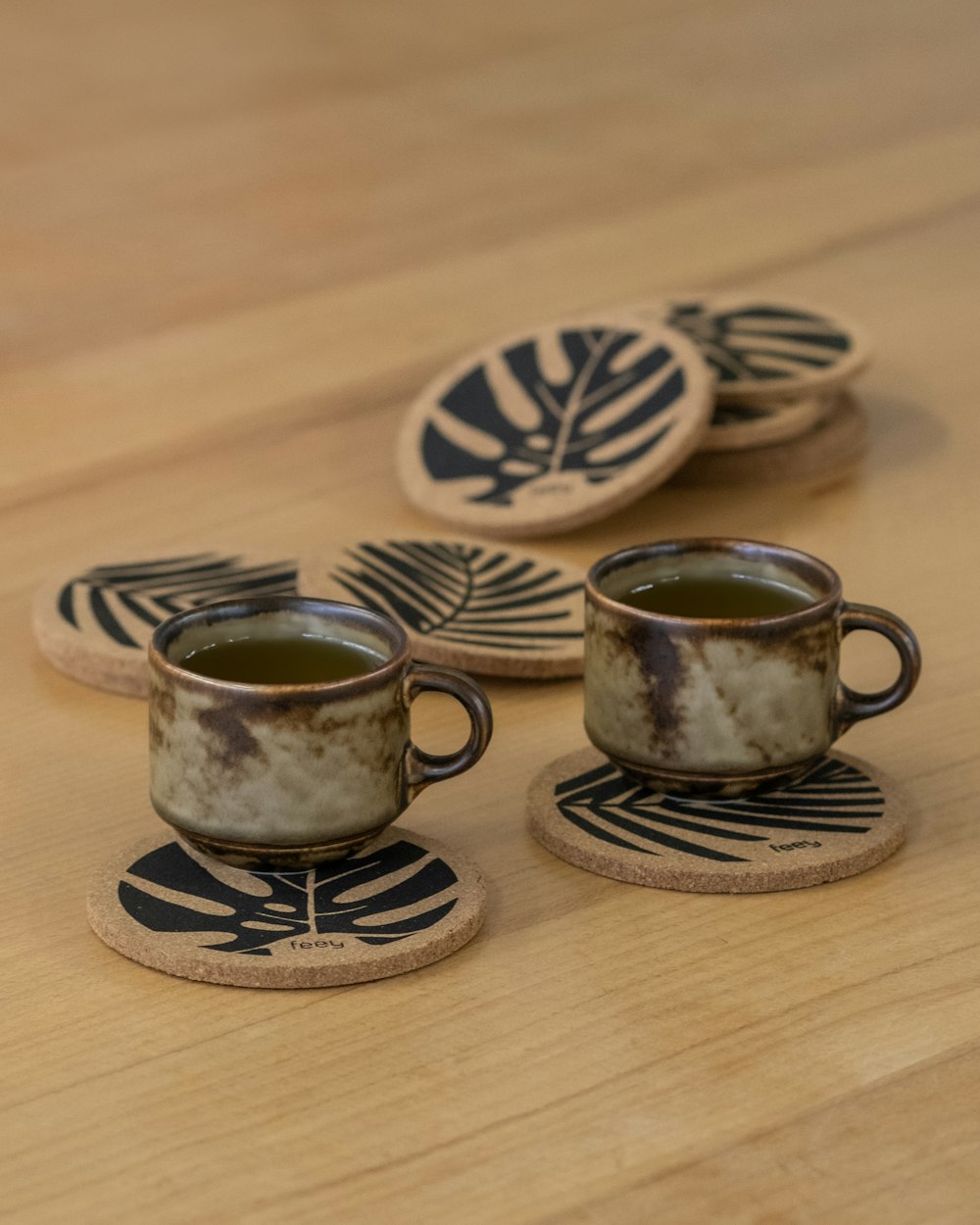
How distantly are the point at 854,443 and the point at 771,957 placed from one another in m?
0.58

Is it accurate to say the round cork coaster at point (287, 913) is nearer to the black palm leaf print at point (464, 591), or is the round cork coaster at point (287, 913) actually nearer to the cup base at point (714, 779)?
the cup base at point (714, 779)

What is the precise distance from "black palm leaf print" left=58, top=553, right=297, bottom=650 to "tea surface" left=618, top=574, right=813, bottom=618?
246 millimetres

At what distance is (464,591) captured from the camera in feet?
3.02

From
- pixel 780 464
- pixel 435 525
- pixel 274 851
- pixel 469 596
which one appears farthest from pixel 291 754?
pixel 780 464

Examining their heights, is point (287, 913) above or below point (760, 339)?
below

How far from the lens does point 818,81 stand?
74.3 inches

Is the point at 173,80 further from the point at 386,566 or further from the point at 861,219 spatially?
the point at 386,566

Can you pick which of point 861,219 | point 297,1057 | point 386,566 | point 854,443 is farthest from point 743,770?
point 861,219

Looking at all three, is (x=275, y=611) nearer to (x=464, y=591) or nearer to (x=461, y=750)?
(x=461, y=750)

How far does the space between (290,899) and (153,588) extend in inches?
12.6

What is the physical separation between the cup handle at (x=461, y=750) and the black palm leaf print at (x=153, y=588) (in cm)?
24

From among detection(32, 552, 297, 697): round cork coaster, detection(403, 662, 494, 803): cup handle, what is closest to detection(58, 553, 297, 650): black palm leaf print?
detection(32, 552, 297, 697): round cork coaster

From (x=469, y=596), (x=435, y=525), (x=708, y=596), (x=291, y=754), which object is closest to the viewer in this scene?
(x=291, y=754)

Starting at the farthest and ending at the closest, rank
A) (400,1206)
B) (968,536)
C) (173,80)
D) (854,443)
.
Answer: (173,80) → (854,443) → (968,536) → (400,1206)
